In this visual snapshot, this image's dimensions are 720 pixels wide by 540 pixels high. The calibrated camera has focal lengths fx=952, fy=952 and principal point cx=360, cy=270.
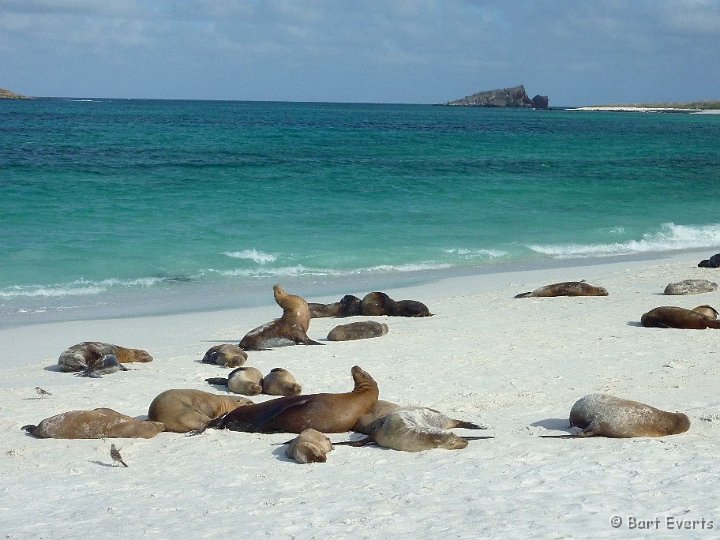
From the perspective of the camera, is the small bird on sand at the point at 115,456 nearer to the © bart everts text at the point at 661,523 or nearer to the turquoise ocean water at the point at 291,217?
the © bart everts text at the point at 661,523

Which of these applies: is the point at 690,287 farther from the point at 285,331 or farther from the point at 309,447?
the point at 309,447

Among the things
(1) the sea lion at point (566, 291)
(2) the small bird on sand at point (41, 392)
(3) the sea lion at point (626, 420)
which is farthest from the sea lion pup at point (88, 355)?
(1) the sea lion at point (566, 291)

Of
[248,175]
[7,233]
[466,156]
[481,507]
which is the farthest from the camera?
[466,156]

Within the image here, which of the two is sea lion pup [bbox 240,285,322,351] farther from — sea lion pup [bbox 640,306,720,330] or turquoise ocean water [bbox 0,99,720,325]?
sea lion pup [bbox 640,306,720,330]

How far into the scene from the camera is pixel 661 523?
493cm

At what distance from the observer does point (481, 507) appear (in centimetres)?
534

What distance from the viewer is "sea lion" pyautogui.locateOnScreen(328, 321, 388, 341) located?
36.3 feet

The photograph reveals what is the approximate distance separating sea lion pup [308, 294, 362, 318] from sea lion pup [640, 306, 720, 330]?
3778 mm

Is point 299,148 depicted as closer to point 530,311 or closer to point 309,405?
point 530,311

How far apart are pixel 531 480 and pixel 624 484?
21.6 inches

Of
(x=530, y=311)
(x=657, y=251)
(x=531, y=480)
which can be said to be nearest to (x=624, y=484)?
(x=531, y=480)

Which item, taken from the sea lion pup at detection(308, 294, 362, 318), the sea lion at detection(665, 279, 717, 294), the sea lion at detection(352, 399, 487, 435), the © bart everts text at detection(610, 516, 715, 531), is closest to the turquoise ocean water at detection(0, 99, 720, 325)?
the sea lion pup at detection(308, 294, 362, 318)

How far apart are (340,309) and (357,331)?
5.80ft

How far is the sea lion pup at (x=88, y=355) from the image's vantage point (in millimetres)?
9695
